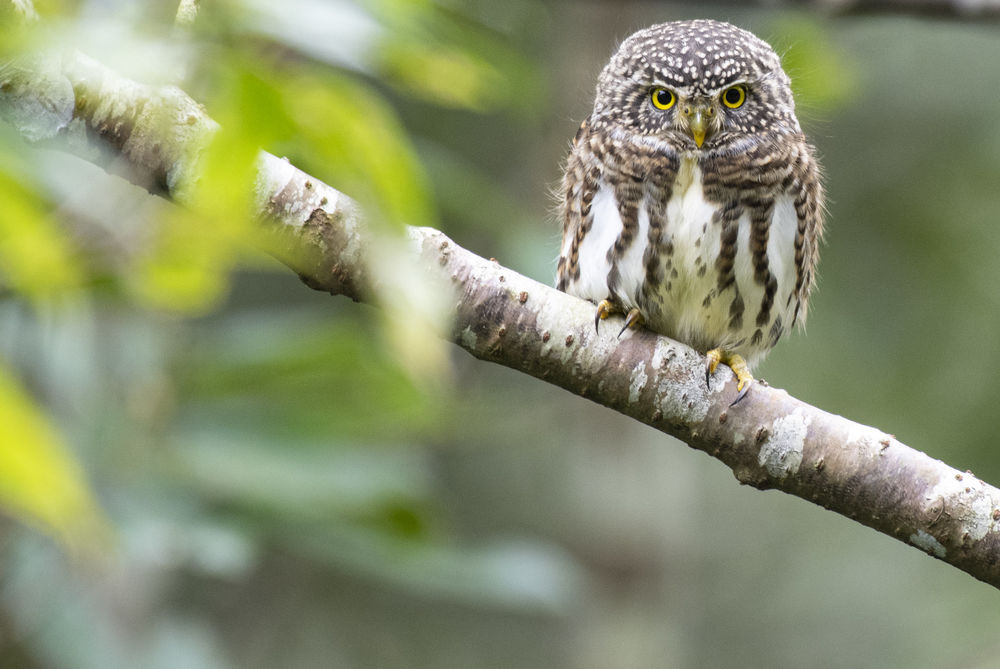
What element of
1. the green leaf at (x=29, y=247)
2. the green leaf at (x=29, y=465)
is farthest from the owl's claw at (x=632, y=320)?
the green leaf at (x=29, y=465)

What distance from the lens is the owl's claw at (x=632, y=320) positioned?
2472mm

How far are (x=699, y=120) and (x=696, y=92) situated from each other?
13 cm

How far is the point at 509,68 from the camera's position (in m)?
3.30

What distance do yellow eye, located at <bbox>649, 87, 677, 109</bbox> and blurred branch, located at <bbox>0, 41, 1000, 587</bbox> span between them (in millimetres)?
926

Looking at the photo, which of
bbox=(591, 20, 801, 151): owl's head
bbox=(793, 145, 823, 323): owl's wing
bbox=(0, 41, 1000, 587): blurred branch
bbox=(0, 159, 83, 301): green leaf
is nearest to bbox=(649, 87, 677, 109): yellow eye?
bbox=(591, 20, 801, 151): owl's head

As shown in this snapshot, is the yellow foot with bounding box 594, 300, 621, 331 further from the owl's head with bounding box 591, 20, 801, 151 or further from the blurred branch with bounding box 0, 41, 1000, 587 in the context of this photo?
the owl's head with bounding box 591, 20, 801, 151

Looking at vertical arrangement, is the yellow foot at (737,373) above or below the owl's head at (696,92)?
below

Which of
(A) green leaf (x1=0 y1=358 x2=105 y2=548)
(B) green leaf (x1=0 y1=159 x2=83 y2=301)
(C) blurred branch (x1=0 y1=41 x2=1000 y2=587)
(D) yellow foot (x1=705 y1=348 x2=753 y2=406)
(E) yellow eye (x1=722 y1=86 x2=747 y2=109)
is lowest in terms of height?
(A) green leaf (x1=0 y1=358 x2=105 y2=548)

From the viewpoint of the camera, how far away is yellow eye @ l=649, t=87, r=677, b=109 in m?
3.08

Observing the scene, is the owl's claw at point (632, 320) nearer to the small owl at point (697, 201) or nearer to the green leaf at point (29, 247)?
the small owl at point (697, 201)

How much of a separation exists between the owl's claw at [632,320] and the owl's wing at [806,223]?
59 centimetres

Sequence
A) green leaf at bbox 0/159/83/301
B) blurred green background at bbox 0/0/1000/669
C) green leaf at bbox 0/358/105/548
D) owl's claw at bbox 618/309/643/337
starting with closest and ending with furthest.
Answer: green leaf at bbox 0/358/105/548
green leaf at bbox 0/159/83/301
blurred green background at bbox 0/0/1000/669
owl's claw at bbox 618/309/643/337

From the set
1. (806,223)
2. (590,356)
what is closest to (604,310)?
(590,356)

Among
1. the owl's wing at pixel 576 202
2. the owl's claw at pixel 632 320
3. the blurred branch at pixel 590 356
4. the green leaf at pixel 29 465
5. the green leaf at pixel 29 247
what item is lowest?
the green leaf at pixel 29 465
